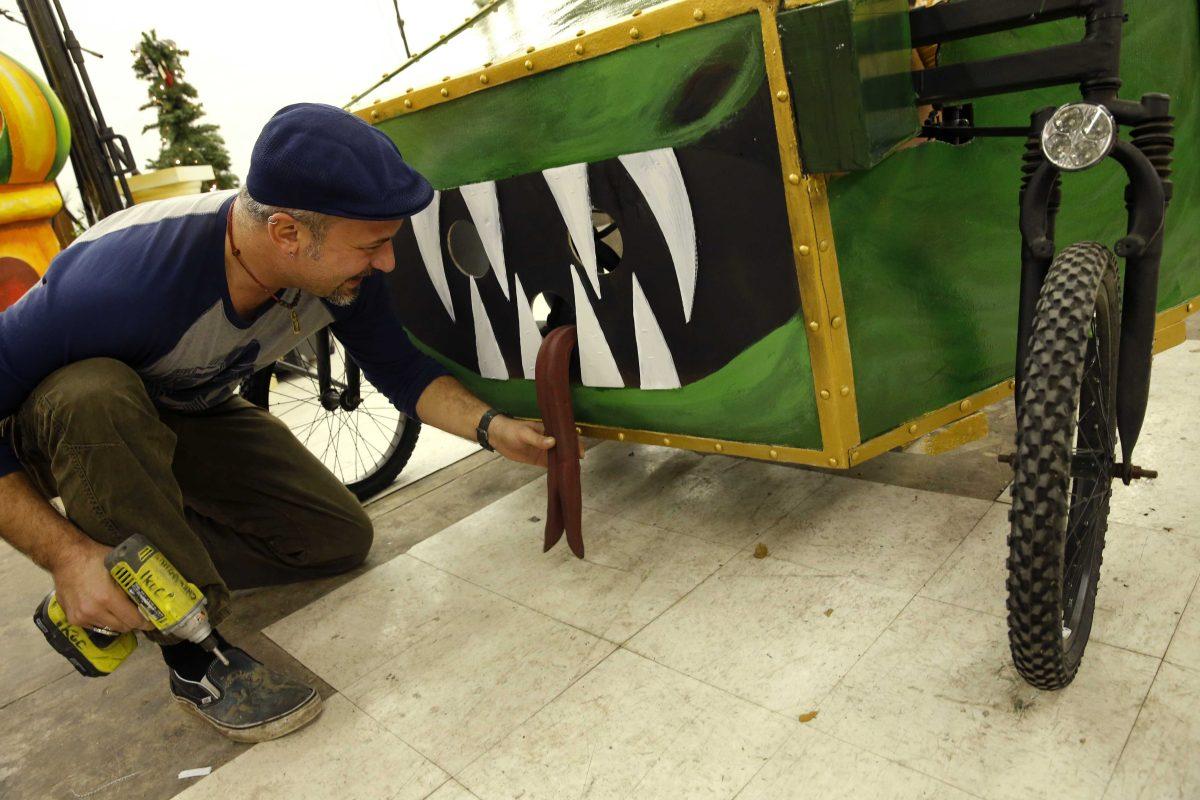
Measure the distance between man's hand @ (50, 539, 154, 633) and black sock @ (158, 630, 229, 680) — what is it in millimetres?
209

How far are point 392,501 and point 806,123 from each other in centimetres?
202

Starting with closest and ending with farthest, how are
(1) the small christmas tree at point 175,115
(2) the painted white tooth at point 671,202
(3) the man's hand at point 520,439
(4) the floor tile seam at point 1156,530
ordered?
(2) the painted white tooth at point 671,202 → (4) the floor tile seam at point 1156,530 → (3) the man's hand at point 520,439 → (1) the small christmas tree at point 175,115

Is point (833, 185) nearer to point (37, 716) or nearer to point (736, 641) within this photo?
point (736, 641)

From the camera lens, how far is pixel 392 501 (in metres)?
2.85

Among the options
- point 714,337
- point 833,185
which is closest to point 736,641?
point 714,337

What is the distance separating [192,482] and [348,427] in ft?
3.85

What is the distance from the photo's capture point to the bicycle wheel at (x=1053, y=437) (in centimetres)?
112

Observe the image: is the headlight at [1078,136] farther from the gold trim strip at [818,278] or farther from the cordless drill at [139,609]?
the cordless drill at [139,609]

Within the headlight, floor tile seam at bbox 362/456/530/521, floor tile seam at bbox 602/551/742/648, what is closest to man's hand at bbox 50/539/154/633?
floor tile seam at bbox 602/551/742/648

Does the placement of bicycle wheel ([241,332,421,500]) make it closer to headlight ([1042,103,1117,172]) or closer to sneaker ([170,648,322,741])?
sneaker ([170,648,322,741])

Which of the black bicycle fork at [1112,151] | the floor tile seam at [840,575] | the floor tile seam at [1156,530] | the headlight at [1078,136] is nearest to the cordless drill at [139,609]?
the floor tile seam at [840,575]

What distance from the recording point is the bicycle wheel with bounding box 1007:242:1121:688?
1.12 m

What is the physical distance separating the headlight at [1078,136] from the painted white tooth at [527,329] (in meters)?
1.17

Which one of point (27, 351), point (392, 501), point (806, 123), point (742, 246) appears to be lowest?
point (392, 501)
